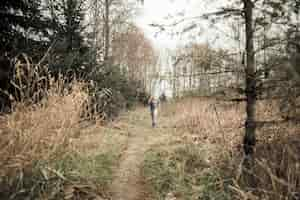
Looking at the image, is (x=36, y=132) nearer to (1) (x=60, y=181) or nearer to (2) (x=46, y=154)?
(2) (x=46, y=154)

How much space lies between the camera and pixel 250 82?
10.8ft

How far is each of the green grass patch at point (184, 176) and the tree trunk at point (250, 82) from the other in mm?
600

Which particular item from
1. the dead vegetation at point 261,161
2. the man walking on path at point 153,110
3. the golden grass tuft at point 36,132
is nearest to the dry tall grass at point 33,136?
the golden grass tuft at point 36,132

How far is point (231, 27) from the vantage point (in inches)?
137

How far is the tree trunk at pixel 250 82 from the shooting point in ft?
10.8

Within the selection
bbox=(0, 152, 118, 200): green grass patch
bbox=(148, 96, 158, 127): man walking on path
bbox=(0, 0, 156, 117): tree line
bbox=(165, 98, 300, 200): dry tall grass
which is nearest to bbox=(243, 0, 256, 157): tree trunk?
bbox=(165, 98, 300, 200): dry tall grass

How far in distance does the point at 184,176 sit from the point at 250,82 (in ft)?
5.52

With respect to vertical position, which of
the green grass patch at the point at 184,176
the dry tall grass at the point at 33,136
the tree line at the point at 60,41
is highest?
the tree line at the point at 60,41

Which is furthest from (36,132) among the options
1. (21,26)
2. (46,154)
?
(21,26)

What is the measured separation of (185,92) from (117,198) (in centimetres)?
183

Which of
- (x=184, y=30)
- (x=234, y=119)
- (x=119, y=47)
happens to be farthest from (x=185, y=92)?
(x=119, y=47)

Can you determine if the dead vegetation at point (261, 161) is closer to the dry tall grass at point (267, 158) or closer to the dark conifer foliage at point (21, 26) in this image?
the dry tall grass at point (267, 158)

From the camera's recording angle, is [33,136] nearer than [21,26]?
Yes

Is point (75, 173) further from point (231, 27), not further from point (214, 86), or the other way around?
point (231, 27)
